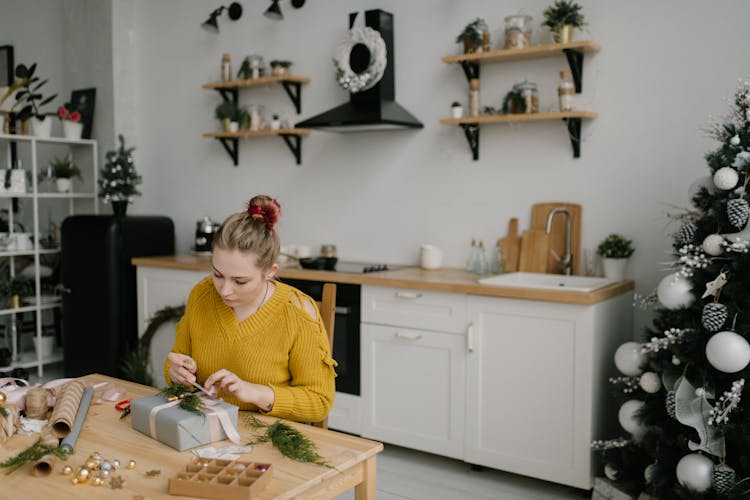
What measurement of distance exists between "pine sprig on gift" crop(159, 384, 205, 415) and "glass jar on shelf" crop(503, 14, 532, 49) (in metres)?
2.46

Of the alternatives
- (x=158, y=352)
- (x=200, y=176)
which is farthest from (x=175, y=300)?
(x=200, y=176)

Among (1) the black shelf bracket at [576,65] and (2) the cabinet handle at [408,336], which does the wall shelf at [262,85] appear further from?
(1) the black shelf bracket at [576,65]

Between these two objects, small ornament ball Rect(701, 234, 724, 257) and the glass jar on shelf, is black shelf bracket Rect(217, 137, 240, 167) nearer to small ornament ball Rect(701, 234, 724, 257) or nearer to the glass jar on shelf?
the glass jar on shelf

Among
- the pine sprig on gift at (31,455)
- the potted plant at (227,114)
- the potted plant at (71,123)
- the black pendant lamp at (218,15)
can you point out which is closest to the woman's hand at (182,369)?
the pine sprig on gift at (31,455)

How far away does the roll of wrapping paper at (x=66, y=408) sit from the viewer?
1576mm

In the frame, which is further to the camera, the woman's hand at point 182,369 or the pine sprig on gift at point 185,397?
the woman's hand at point 182,369

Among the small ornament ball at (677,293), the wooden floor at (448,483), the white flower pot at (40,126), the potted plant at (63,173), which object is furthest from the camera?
the potted plant at (63,173)

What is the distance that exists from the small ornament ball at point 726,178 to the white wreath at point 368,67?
73.7 inches

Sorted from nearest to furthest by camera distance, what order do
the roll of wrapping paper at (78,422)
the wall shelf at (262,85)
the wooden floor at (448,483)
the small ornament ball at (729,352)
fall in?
the roll of wrapping paper at (78,422) < the small ornament ball at (729,352) < the wooden floor at (448,483) < the wall shelf at (262,85)

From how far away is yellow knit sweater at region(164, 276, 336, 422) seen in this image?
1.90m

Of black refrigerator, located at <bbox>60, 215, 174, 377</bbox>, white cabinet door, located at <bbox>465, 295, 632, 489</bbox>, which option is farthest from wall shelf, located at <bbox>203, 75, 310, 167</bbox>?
white cabinet door, located at <bbox>465, 295, 632, 489</bbox>

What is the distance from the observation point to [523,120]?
362 centimetres

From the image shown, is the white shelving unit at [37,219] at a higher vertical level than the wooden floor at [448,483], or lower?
higher

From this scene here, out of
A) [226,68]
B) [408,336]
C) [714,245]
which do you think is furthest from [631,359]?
[226,68]
